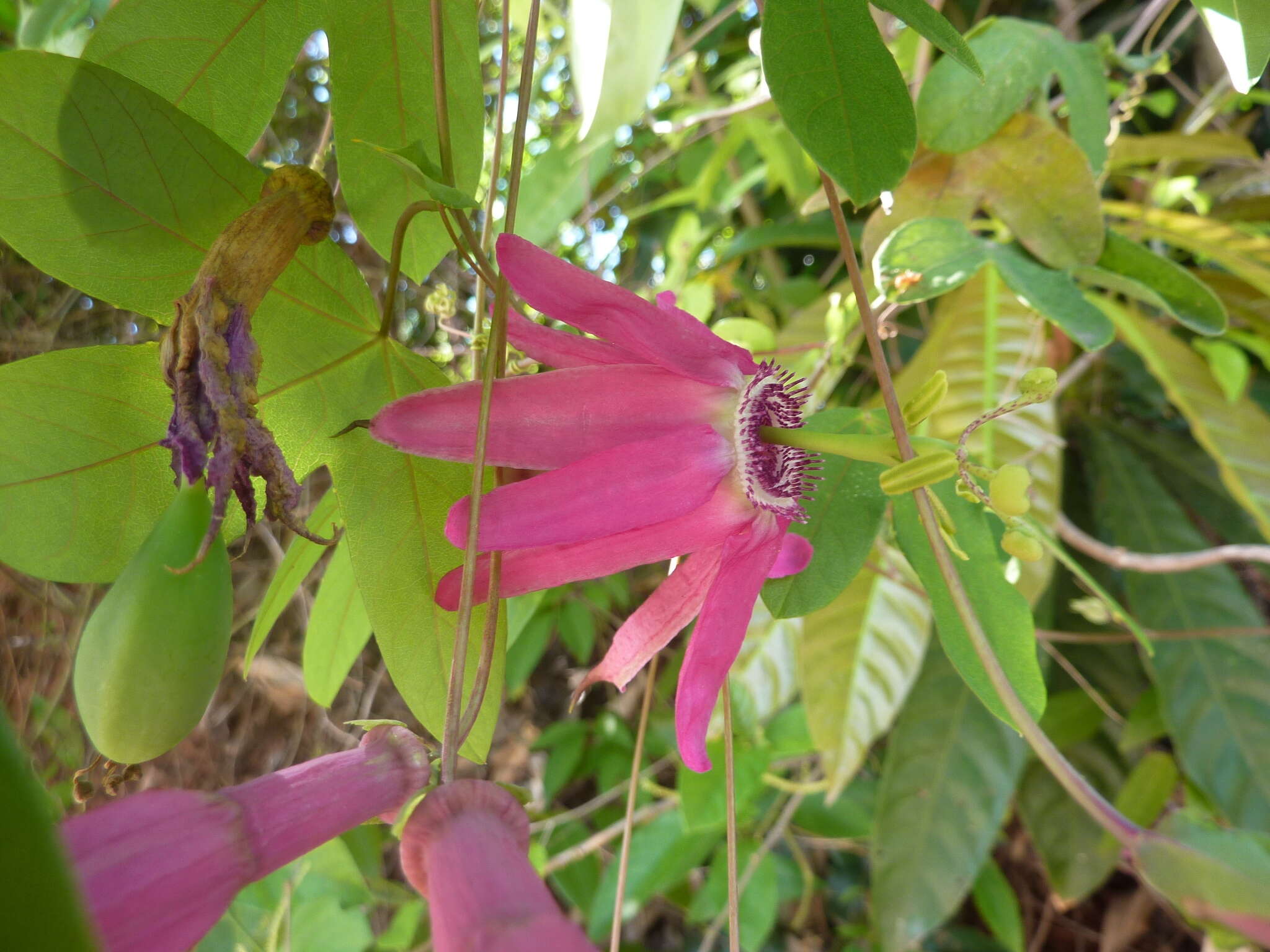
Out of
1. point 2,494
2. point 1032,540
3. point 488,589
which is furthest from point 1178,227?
point 2,494

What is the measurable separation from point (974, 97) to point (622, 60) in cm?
40

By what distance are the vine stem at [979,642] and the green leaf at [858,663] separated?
0.48 metres

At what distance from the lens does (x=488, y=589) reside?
33cm

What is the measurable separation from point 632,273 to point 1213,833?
137cm

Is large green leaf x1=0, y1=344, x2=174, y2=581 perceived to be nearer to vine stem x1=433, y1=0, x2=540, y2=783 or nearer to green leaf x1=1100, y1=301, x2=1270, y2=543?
vine stem x1=433, y1=0, x2=540, y2=783

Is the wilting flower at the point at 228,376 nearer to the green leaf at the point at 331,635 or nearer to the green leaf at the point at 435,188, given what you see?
the green leaf at the point at 435,188

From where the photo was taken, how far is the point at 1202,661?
1.03m

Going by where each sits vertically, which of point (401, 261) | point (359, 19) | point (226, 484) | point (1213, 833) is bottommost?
point (1213, 833)

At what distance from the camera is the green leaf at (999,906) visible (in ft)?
3.62

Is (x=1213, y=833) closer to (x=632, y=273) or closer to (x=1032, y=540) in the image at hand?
(x=1032, y=540)

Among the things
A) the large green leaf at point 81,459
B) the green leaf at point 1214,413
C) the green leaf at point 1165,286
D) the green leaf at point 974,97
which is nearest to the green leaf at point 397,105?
the large green leaf at point 81,459

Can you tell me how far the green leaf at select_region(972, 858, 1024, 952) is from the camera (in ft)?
3.62

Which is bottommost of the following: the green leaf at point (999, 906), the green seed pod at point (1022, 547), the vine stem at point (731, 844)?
the green leaf at point (999, 906)


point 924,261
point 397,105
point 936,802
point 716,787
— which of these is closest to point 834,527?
point 924,261
